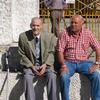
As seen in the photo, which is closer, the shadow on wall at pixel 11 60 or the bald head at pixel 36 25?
the bald head at pixel 36 25

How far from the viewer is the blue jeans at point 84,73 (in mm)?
7082

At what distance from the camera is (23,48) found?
726 cm

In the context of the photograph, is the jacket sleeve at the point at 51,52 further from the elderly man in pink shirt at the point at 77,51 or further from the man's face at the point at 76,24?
the man's face at the point at 76,24

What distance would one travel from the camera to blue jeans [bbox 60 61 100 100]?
708 cm

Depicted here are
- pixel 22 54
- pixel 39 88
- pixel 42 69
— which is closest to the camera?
pixel 42 69

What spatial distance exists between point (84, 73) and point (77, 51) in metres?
0.36

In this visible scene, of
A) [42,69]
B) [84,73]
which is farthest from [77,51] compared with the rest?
[42,69]

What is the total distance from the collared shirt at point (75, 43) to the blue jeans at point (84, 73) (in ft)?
0.33

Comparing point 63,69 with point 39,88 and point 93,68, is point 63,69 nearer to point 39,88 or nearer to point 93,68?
point 93,68

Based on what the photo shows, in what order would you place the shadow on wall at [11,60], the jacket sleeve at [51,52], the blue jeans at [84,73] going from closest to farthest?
1. the blue jeans at [84,73]
2. the jacket sleeve at [51,52]
3. the shadow on wall at [11,60]

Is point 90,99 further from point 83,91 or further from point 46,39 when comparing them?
point 46,39

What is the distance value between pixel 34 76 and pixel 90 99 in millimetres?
1003

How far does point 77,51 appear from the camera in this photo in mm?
7266

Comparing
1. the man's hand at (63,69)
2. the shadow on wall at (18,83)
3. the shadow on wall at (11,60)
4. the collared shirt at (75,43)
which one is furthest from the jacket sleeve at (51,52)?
the shadow on wall at (11,60)
